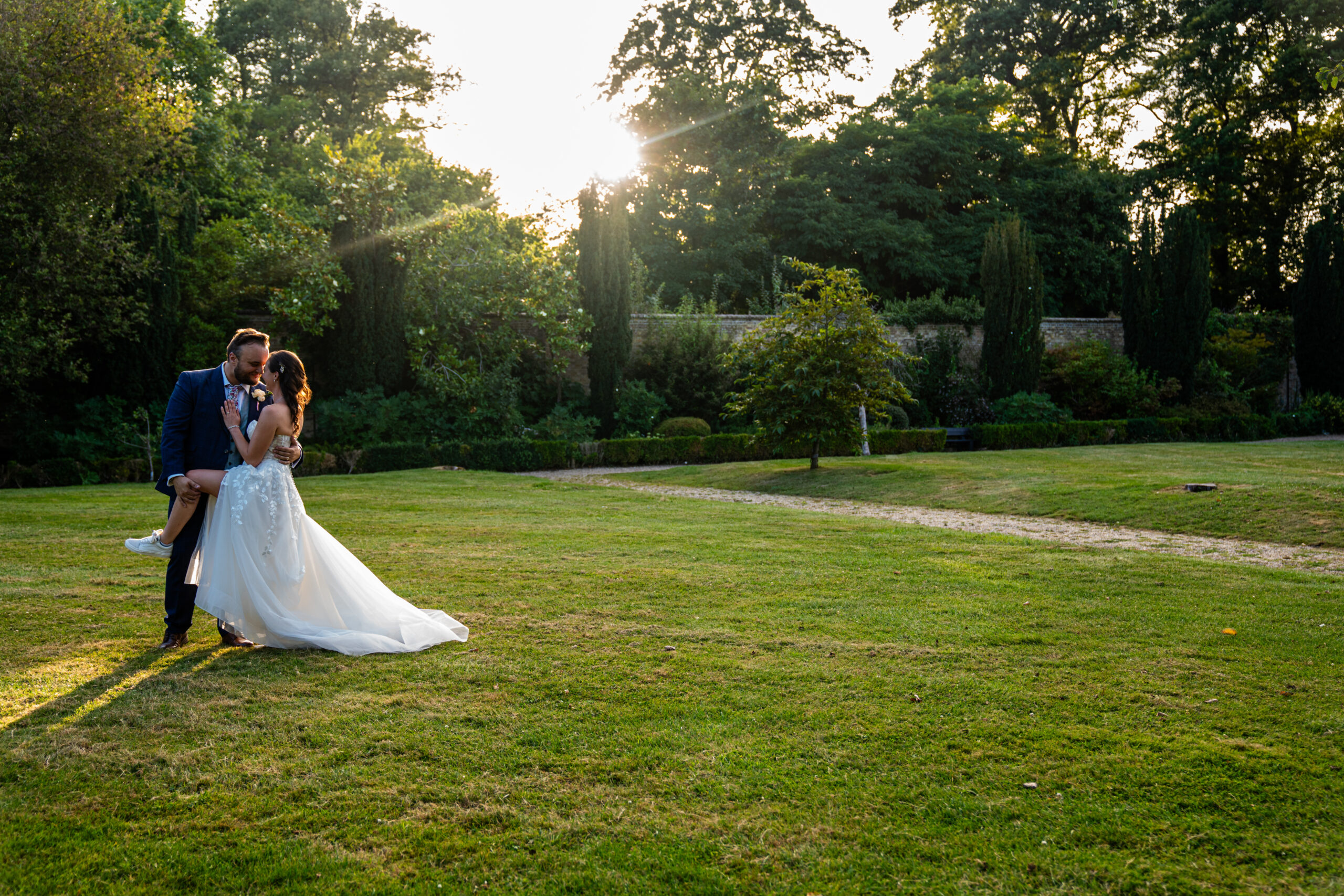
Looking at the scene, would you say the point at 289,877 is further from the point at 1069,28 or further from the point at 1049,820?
the point at 1069,28

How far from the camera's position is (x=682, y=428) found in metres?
21.7

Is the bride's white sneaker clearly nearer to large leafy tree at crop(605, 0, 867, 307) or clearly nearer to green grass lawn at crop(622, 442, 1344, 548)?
green grass lawn at crop(622, 442, 1344, 548)

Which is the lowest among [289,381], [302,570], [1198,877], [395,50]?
[1198,877]

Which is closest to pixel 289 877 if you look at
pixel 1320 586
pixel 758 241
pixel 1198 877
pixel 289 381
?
pixel 1198 877

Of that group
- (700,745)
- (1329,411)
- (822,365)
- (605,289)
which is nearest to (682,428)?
(605,289)

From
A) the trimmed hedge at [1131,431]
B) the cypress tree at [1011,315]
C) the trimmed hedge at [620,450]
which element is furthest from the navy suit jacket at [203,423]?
the cypress tree at [1011,315]

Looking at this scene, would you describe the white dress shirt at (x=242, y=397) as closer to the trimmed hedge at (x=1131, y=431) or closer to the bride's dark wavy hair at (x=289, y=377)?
the bride's dark wavy hair at (x=289, y=377)

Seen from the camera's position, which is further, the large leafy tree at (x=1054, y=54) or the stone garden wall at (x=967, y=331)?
the large leafy tree at (x=1054, y=54)

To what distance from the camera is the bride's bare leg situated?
4.98 m

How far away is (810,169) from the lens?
34.8 m

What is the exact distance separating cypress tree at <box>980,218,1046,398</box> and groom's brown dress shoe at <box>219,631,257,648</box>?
24254mm

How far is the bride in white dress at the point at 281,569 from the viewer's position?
4797 millimetres

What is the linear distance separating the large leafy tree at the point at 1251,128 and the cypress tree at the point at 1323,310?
474 centimetres

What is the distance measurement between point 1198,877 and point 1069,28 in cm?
4330
